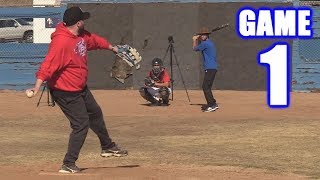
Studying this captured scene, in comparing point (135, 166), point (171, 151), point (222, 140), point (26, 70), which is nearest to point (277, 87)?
point (26, 70)

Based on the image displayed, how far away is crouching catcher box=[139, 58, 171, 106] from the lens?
1977cm

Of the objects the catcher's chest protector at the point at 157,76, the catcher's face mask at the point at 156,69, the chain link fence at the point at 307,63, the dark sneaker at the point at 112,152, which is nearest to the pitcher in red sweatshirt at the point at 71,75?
the dark sneaker at the point at 112,152

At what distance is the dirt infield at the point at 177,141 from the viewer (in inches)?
407

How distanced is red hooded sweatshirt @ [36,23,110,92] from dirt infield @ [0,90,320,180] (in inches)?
45.5

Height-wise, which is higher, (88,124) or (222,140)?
(88,124)

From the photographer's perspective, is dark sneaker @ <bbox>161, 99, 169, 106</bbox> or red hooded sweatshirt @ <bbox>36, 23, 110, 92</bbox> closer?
red hooded sweatshirt @ <bbox>36, 23, 110, 92</bbox>

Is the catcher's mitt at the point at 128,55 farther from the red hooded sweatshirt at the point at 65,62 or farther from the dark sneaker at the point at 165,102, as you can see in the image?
the dark sneaker at the point at 165,102

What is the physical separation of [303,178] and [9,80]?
18460mm

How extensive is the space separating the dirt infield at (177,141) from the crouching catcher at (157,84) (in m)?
0.39

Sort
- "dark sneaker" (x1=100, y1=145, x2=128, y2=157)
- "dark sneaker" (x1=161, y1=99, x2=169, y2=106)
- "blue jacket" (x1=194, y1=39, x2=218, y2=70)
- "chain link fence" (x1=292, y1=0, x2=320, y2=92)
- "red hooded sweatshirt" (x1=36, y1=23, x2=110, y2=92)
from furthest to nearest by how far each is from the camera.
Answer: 1. "chain link fence" (x1=292, y1=0, x2=320, y2=92)
2. "dark sneaker" (x1=161, y1=99, x2=169, y2=106)
3. "blue jacket" (x1=194, y1=39, x2=218, y2=70)
4. "dark sneaker" (x1=100, y1=145, x2=128, y2=157)
5. "red hooded sweatshirt" (x1=36, y1=23, x2=110, y2=92)

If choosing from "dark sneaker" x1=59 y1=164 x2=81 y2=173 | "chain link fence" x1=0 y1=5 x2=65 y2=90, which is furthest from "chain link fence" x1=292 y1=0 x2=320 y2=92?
"dark sneaker" x1=59 y1=164 x2=81 y2=173

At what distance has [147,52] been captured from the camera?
26266 mm

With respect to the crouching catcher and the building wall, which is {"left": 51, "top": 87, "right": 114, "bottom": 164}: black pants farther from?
the building wall

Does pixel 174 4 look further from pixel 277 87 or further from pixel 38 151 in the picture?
pixel 38 151
